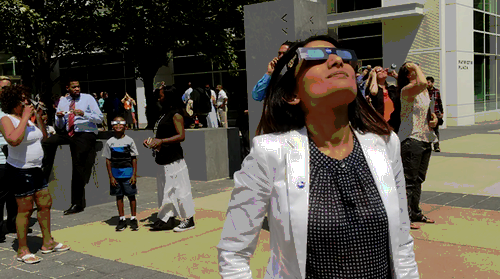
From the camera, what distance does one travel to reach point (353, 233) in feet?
5.95

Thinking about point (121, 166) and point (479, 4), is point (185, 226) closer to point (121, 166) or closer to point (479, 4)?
point (121, 166)

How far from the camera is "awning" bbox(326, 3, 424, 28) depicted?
20547 millimetres

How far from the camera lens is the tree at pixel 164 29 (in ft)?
51.4

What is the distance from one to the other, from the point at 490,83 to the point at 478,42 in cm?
245

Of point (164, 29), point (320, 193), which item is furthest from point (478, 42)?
point (320, 193)

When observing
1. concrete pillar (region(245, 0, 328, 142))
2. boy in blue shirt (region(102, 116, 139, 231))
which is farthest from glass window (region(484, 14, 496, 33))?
boy in blue shirt (region(102, 116, 139, 231))

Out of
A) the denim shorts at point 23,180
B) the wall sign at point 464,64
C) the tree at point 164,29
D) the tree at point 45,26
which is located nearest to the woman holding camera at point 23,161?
the denim shorts at point 23,180

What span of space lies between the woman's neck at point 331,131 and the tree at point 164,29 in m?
12.9

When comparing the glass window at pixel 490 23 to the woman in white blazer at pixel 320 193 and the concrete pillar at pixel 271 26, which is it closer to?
the concrete pillar at pixel 271 26

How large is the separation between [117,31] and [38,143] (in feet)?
37.7

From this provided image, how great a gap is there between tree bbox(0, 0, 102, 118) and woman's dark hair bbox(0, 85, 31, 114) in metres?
9.76

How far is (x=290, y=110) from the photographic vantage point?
2014mm

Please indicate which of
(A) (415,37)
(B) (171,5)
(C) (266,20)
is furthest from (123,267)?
(A) (415,37)

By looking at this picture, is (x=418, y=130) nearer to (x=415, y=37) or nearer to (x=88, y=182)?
(x=88, y=182)
